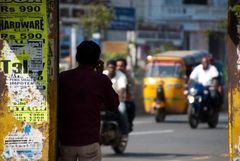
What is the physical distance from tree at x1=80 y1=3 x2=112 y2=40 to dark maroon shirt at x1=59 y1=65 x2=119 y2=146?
30642 millimetres

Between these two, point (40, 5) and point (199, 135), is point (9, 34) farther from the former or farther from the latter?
point (199, 135)

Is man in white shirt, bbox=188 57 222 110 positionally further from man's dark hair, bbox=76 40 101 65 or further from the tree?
man's dark hair, bbox=76 40 101 65

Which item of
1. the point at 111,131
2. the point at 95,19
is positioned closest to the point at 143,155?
the point at 111,131

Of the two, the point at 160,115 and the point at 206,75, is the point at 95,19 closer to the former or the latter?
the point at 160,115

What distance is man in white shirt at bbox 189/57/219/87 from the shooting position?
23.1 meters

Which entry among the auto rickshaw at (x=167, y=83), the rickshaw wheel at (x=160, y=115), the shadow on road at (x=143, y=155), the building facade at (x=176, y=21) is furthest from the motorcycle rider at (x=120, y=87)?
the building facade at (x=176, y=21)

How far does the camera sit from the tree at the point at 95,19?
3849cm

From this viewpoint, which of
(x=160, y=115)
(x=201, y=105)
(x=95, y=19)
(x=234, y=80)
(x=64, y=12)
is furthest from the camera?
(x=64, y=12)

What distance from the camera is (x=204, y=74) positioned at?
76.4ft

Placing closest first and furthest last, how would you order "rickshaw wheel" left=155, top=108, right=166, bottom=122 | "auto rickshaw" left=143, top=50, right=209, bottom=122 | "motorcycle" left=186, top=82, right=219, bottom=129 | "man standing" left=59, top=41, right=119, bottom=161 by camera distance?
"man standing" left=59, top=41, right=119, bottom=161 < "motorcycle" left=186, top=82, right=219, bottom=129 < "rickshaw wheel" left=155, top=108, right=166, bottom=122 < "auto rickshaw" left=143, top=50, right=209, bottom=122

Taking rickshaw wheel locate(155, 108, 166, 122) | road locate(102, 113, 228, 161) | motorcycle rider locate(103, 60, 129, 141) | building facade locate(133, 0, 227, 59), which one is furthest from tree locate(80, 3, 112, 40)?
motorcycle rider locate(103, 60, 129, 141)

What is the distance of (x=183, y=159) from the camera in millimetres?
14875

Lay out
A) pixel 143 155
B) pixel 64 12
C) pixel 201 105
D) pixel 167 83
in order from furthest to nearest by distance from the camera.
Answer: pixel 64 12, pixel 167 83, pixel 201 105, pixel 143 155

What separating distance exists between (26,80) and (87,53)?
560mm
